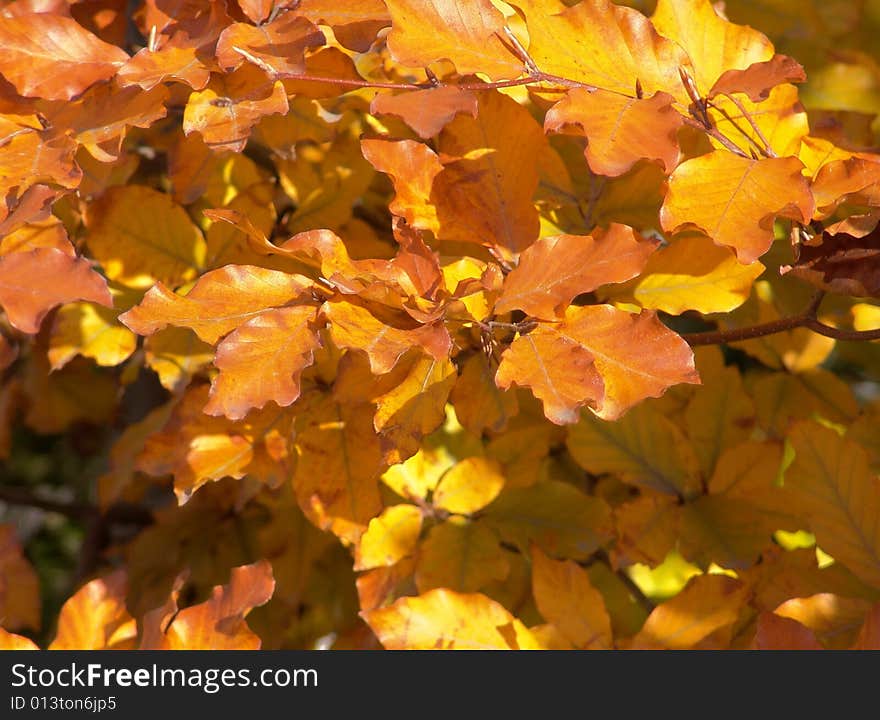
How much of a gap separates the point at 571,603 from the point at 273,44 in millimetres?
540

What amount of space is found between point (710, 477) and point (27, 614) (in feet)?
2.58

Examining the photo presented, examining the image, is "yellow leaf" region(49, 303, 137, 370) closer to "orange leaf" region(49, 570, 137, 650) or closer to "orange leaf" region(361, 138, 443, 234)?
"orange leaf" region(49, 570, 137, 650)

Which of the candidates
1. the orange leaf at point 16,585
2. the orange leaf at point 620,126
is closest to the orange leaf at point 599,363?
the orange leaf at point 620,126

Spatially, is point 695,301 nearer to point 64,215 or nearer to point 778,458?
point 778,458

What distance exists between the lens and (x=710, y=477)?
1122mm

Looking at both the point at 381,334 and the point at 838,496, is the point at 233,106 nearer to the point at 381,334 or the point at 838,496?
the point at 381,334

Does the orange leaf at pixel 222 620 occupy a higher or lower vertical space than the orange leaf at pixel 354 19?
lower

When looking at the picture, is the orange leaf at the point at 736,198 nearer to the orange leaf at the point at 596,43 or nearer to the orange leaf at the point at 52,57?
the orange leaf at the point at 596,43

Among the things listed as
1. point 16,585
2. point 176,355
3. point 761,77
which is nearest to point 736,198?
point 761,77

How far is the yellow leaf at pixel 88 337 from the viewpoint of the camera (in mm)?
1036

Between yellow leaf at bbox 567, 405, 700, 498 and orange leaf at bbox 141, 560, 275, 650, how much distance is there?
1.22 ft

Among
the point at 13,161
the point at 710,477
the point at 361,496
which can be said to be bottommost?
the point at 710,477

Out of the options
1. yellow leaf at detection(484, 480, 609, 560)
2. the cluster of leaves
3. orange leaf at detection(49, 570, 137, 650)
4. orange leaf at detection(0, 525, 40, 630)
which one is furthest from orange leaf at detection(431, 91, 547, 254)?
orange leaf at detection(0, 525, 40, 630)

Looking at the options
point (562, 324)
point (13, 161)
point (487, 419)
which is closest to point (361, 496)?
point (487, 419)
